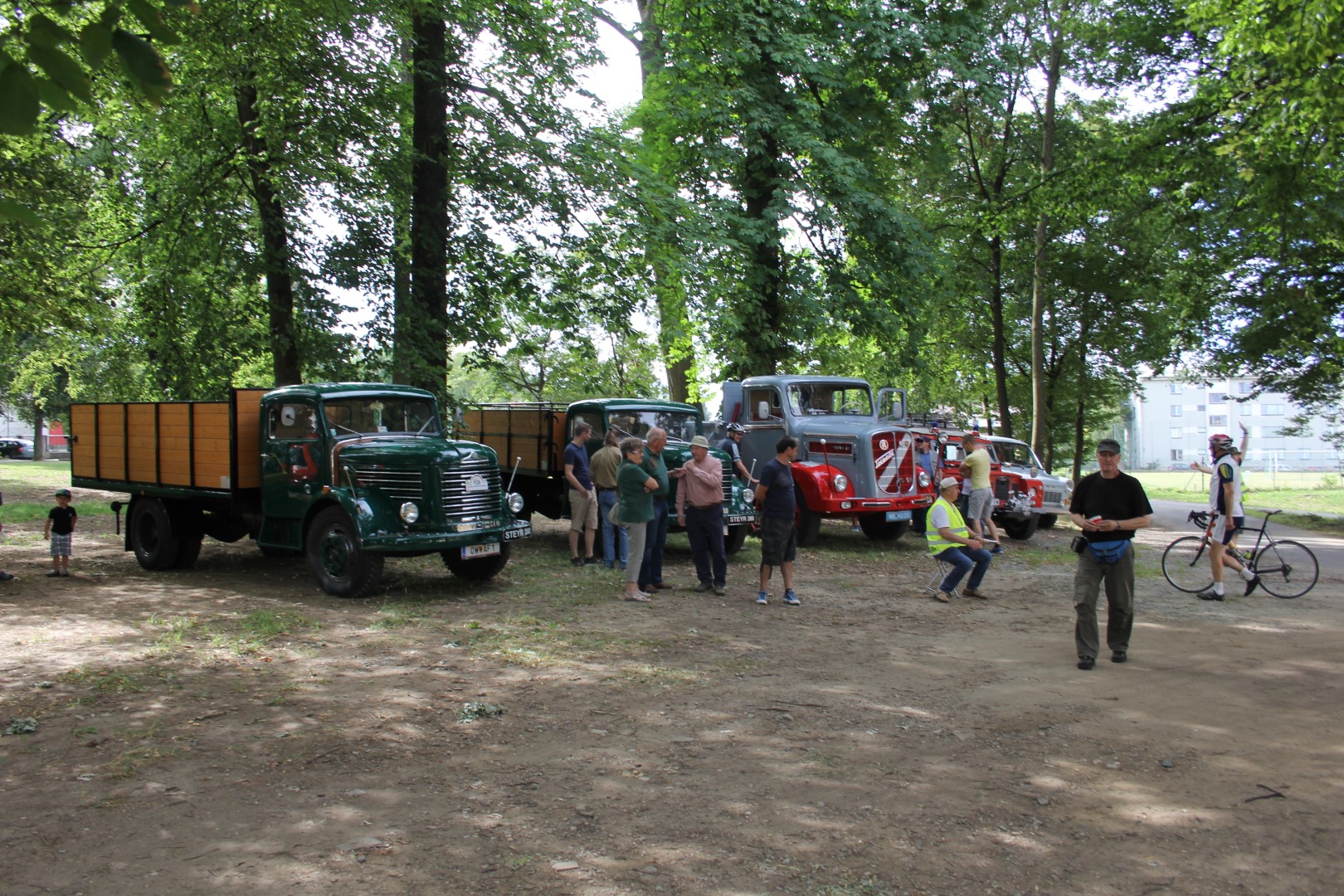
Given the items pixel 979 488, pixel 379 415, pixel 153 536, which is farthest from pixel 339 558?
pixel 979 488

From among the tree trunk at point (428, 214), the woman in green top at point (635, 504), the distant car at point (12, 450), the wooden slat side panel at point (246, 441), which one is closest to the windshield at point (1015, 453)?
the tree trunk at point (428, 214)

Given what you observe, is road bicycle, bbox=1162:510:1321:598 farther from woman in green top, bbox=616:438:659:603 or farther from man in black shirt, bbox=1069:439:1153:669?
woman in green top, bbox=616:438:659:603

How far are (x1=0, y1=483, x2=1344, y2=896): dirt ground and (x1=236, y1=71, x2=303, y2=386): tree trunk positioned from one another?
7083mm

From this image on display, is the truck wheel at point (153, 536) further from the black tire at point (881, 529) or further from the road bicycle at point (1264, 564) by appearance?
the road bicycle at point (1264, 564)

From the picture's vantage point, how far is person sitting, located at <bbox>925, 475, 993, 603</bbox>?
37.1 feet

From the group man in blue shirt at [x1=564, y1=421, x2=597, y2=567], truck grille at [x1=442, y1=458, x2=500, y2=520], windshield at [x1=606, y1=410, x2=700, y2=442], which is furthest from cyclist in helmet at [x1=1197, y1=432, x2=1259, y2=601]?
truck grille at [x1=442, y1=458, x2=500, y2=520]

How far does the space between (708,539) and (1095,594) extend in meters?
4.52

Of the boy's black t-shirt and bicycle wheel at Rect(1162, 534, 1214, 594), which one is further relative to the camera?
bicycle wheel at Rect(1162, 534, 1214, 594)

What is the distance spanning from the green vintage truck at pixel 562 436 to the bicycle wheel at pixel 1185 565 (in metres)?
5.32

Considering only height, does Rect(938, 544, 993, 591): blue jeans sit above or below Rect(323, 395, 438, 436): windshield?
below

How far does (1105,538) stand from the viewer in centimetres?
792

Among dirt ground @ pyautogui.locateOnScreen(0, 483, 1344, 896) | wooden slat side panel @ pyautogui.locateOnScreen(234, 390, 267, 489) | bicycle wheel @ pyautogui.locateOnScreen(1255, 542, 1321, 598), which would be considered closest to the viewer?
dirt ground @ pyautogui.locateOnScreen(0, 483, 1344, 896)

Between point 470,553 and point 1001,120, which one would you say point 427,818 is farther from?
point 1001,120

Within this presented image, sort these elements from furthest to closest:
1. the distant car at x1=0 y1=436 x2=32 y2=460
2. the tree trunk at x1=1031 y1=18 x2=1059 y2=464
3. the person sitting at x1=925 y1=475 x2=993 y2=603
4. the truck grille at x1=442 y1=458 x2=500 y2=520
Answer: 1. the distant car at x1=0 y1=436 x2=32 y2=460
2. the tree trunk at x1=1031 y1=18 x2=1059 y2=464
3. the person sitting at x1=925 y1=475 x2=993 y2=603
4. the truck grille at x1=442 y1=458 x2=500 y2=520
